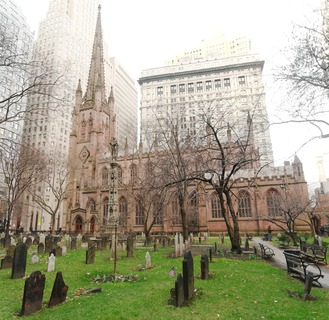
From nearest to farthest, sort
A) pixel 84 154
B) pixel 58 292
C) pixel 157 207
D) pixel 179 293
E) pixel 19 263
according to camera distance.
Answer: pixel 179 293, pixel 58 292, pixel 19 263, pixel 157 207, pixel 84 154

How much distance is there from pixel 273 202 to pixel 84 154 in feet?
110

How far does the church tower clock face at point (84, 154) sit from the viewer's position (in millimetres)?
45047

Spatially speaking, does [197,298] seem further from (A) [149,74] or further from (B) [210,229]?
(A) [149,74]

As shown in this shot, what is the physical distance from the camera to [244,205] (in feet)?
110

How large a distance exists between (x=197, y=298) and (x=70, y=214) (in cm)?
3829

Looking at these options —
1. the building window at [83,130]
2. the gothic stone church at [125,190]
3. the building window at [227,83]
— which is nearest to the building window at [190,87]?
the building window at [227,83]

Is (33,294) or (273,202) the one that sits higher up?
(273,202)

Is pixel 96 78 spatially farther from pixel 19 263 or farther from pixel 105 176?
pixel 19 263

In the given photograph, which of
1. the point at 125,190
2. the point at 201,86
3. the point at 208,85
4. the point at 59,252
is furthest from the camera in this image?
the point at 201,86

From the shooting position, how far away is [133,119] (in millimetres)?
102375

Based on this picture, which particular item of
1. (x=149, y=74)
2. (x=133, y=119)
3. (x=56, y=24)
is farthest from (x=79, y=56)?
(x=133, y=119)

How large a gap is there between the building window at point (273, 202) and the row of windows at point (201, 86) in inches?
1936

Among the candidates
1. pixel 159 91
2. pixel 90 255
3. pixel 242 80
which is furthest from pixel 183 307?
pixel 159 91

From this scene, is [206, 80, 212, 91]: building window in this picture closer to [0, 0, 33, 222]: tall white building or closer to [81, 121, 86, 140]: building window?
[81, 121, 86, 140]: building window
